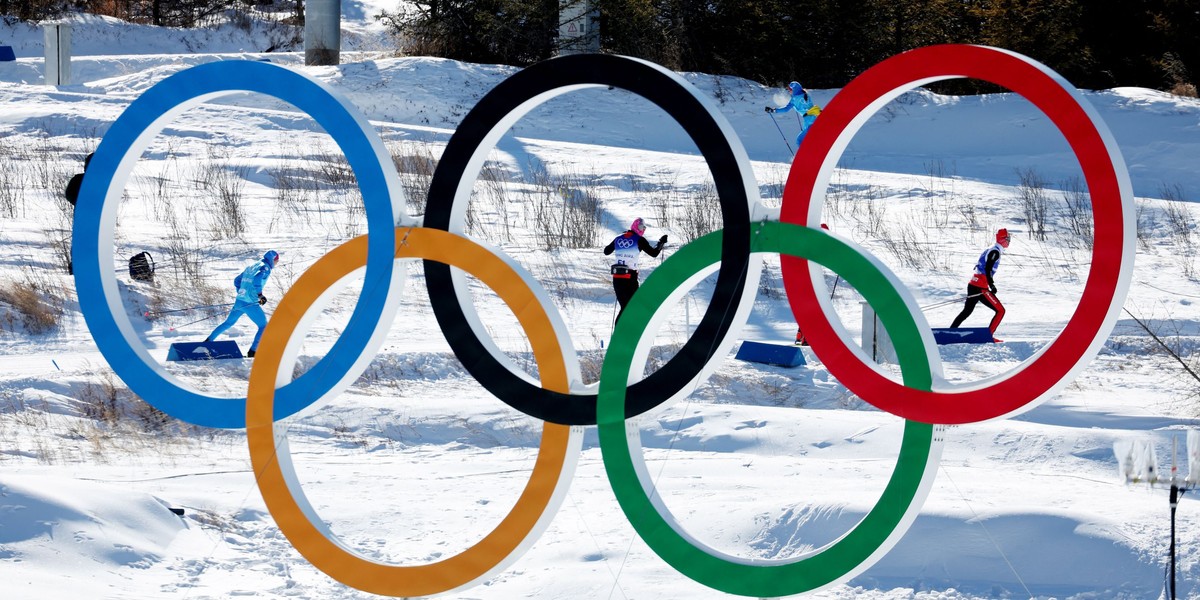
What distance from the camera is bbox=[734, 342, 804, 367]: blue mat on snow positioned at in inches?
552

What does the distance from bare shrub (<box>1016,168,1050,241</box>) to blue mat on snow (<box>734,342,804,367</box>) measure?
286 inches

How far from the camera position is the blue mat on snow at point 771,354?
1402 cm

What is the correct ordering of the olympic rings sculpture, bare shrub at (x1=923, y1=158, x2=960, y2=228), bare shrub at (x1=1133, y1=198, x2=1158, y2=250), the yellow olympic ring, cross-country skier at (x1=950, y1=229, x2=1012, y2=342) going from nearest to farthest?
the olympic rings sculpture
the yellow olympic ring
cross-country skier at (x1=950, y1=229, x2=1012, y2=342)
bare shrub at (x1=1133, y1=198, x2=1158, y2=250)
bare shrub at (x1=923, y1=158, x2=960, y2=228)

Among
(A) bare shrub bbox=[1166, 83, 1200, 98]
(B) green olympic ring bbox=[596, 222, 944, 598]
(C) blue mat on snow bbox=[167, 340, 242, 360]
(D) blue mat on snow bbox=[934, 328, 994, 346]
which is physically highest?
(A) bare shrub bbox=[1166, 83, 1200, 98]

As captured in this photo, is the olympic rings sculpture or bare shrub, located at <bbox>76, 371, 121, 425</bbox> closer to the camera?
the olympic rings sculpture

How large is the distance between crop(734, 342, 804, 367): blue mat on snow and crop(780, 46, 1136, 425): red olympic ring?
734 centimetres

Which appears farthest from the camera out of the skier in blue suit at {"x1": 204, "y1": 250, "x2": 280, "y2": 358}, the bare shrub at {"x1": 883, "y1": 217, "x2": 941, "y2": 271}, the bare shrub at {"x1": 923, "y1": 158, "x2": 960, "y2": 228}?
the bare shrub at {"x1": 923, "y1": 158, "x2": 960, "y2": 228}

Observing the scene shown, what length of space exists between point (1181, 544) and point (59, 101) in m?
23.5

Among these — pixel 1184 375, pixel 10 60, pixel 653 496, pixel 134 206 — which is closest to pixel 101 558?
pixel 653 496

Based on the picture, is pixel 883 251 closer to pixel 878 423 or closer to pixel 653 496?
pixel 878 423

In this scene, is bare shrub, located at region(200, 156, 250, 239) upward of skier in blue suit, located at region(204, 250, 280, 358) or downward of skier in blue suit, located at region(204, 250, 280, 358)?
upward

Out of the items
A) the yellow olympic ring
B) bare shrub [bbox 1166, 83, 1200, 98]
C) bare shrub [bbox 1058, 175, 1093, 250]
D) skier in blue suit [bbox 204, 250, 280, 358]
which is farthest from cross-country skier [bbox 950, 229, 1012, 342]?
bare shrub [bbox 1166, 83, 1200, 98]

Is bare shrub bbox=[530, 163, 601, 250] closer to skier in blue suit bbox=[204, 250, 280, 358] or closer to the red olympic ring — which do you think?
skier in blue suit bbox=[204, 250, 280, 358]

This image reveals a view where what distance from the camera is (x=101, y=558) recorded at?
823 cm
